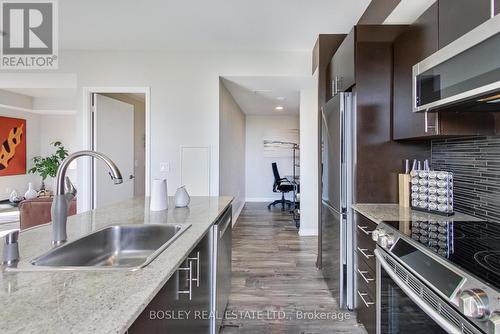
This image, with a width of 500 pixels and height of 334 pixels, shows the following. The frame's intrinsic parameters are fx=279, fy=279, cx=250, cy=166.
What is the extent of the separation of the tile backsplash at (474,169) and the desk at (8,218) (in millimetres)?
5076

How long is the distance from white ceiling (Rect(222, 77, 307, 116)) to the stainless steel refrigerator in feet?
5.27

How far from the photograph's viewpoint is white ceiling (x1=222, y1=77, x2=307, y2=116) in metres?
3.86

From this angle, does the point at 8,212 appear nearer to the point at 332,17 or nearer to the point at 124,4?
the point at 124,4

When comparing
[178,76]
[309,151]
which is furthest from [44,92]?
[309,151]

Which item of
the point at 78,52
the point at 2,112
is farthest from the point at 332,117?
the point at 2,112

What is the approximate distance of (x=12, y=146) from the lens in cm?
635

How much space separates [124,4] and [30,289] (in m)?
2.66

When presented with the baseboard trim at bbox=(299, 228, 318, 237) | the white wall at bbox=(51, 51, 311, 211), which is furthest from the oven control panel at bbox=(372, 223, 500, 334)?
the baseboard trim at bbox=(299, 228, 318, 237)

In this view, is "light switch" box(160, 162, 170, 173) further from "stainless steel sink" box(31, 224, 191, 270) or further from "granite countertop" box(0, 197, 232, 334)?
"granite countertop" box(0, 197, 232, 334)

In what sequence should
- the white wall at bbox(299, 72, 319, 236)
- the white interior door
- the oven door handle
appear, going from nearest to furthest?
the oven door handle, the white interior door, the white wall at bbox(299, 72, 319, 236)

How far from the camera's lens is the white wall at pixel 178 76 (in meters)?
3.69

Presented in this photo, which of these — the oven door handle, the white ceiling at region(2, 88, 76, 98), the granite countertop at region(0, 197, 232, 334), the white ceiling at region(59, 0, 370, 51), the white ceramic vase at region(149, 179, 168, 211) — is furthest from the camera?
the white ceiling at region(2, 88, 76, 98)

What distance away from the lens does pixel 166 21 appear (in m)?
2.90

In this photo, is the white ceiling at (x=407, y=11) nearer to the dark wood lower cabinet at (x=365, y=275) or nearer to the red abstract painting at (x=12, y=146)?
the dark wood lower cabinet at (x=365, y=275)
